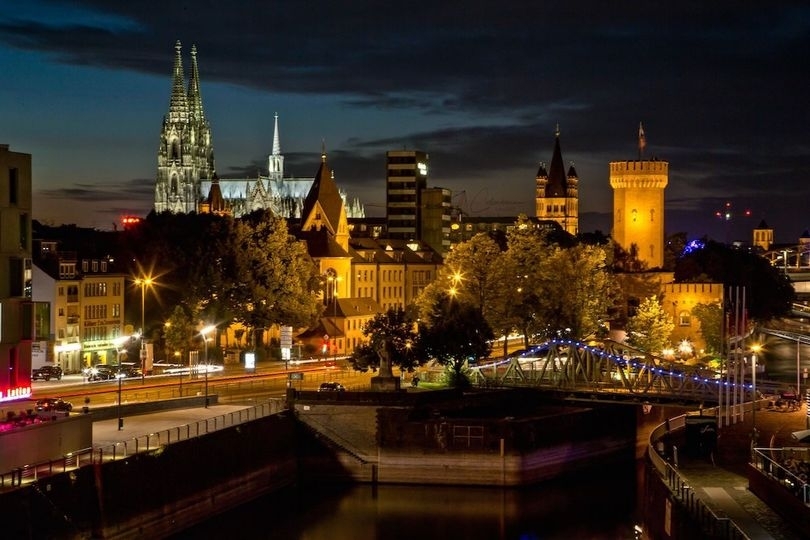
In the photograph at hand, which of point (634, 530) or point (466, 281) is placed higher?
point (466, 281)

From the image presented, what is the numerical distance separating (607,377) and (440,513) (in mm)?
26727

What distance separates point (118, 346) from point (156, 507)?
4817 cm

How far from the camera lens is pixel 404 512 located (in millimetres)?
71188

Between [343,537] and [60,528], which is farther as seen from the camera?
[343,537]

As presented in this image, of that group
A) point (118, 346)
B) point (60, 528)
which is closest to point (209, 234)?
point (118, 346)

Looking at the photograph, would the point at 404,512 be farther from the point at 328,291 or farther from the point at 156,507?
the point at 328,291

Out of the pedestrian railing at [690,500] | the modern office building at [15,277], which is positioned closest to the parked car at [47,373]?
the modern office building at [15,277]

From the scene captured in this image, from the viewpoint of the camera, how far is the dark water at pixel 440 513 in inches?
2613

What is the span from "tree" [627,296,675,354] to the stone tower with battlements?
3197 centimetres

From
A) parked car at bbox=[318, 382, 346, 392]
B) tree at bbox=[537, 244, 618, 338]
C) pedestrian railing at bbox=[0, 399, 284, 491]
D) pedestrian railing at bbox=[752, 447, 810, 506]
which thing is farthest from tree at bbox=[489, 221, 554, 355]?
→ pedestrian railing at bbox=[752, 447, 810, 506]

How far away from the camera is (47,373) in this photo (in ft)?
319

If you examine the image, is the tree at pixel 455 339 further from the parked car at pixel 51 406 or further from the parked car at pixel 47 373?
the parked car at pixel 51 406

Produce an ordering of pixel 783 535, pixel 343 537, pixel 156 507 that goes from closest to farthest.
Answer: pixel 783 535, pixel 156 507, pixel 343 537

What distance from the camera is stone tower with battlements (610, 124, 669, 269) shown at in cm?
16050
